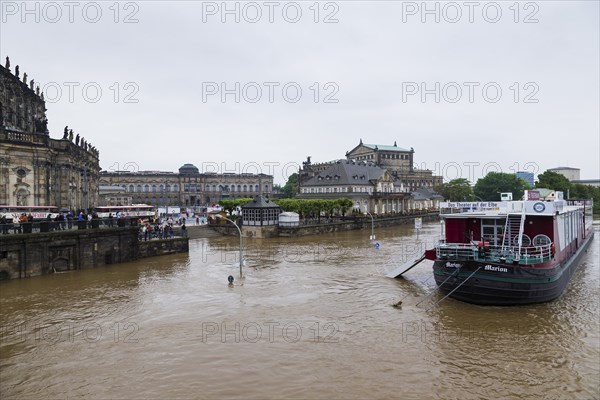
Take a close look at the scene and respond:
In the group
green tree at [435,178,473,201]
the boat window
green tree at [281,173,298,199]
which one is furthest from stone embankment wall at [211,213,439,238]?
green tree at [281,173,298,199]

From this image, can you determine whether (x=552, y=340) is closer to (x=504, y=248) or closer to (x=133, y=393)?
(x=504, y=248)

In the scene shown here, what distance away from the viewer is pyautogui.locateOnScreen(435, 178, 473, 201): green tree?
156000 mm

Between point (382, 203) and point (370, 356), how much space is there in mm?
96894

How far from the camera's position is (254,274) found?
120 feet

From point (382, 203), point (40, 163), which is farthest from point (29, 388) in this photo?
point (382, 203)

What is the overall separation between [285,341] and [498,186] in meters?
142

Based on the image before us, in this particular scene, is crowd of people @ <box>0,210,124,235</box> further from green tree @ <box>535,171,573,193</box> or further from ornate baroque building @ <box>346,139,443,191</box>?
ornate baroque building @ <box>346,139,443,191</box>

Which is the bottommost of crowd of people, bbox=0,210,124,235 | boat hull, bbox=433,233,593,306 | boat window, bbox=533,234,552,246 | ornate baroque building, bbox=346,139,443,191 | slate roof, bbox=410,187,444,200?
boat hull, bbox=433,233,593,306

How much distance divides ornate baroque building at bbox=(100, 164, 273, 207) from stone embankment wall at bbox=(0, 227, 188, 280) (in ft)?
345

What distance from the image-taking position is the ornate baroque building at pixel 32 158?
4650cm

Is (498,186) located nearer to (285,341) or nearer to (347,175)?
(347,175)

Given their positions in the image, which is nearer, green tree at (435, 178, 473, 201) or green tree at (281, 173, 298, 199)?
green tree at (435, 178, 473, 201)

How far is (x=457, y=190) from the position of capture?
156000mm

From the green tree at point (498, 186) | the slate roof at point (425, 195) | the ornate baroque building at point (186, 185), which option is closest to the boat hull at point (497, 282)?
the slate roof at point (425, 195)
